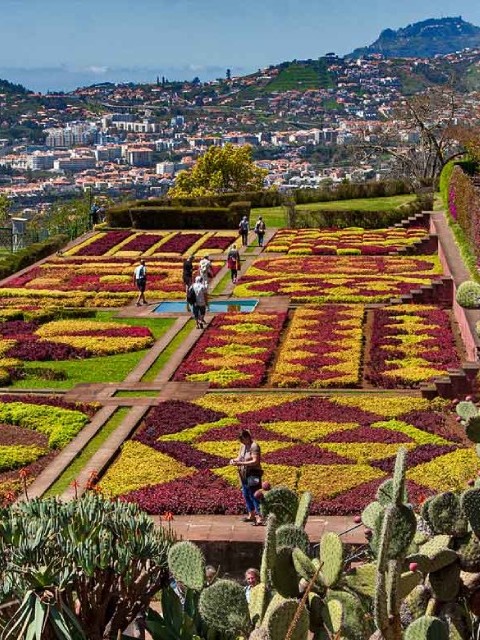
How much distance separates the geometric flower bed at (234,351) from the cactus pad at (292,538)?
13.4 metres

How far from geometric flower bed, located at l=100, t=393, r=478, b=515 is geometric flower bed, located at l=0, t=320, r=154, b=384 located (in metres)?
4.39

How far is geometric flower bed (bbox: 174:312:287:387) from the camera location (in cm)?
1939

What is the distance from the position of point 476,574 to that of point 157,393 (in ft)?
42.8

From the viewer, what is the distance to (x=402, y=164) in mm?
61312

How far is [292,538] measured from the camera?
545cm

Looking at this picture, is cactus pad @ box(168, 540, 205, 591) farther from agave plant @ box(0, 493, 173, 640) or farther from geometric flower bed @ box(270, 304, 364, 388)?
geometric flower bed @ box(270, 304, 364, 388)

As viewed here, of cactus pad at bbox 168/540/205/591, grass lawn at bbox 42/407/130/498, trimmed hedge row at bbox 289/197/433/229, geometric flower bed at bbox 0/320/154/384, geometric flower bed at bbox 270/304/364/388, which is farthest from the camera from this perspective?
trimmed hedge row at bbox 289/197/433/229

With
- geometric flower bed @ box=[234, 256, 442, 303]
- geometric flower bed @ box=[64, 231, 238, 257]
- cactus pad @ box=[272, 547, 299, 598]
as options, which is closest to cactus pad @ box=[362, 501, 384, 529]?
cactus pad @ box=[272, 547, 299, 598]

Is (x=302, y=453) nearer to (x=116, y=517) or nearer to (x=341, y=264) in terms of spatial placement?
(x=116, y=517)

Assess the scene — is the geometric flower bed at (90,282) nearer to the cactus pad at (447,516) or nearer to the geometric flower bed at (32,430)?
the geometric flower bed at (32,430)

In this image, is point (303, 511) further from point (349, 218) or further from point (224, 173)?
point (224, 173)

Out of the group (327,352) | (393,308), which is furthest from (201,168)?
(327,352)

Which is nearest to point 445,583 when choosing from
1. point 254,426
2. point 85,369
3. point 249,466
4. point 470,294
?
point 470,294

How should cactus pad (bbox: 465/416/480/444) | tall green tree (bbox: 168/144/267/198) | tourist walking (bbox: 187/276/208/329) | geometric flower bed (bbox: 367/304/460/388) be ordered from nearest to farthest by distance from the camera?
cactus pad (bbox: 465/416/480/444) < geometric flower bed (bbox: 367/304/460/388) < tourist walking (bbox: 187/276/208/329) < tall green tree (bbox: 168/144/267/198)
